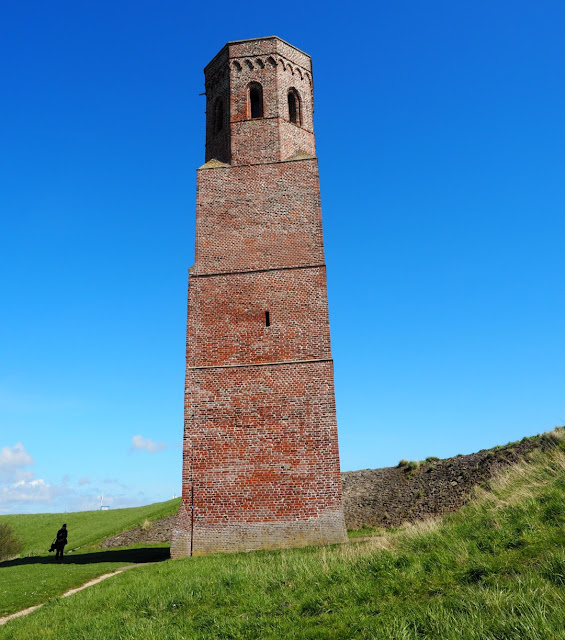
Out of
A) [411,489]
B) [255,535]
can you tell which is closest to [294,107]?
[255,535]

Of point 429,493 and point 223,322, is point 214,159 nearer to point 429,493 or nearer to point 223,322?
point 223,322

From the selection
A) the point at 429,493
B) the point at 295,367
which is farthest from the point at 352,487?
the point at 295,367

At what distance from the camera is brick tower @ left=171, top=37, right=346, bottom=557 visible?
→ 13297 mm

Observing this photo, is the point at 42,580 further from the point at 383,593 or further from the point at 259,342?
the point at 383,593

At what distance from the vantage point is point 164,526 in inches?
881

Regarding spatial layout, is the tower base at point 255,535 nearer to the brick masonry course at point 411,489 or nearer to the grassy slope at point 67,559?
the grassy slope at point 67,559

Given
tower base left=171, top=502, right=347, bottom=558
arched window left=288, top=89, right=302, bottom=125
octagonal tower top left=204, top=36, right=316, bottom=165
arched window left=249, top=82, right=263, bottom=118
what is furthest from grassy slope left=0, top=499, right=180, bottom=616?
arched window left=288, top=89, right=302, bottom=125

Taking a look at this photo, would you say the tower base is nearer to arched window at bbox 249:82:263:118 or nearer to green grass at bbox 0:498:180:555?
green grass at bbox 0:498:180:555

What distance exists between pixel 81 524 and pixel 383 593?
29.0 metres

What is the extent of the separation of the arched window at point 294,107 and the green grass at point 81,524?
739 inches

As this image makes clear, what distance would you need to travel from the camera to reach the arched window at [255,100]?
733 inches

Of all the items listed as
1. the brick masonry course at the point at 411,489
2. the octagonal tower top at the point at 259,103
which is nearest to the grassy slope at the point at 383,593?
the brick masonry course at the point at 411,489

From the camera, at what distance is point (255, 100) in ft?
62.7

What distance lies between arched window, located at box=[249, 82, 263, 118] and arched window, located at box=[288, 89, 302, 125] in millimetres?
1183
